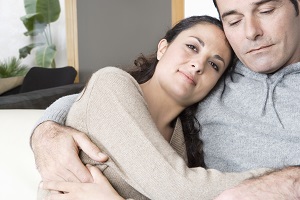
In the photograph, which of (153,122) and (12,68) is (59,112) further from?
(12,68)

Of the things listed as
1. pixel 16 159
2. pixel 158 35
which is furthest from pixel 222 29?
pixel 158 35

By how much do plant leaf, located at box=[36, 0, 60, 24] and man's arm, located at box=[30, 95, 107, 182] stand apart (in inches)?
149

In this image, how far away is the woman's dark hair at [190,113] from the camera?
65.0 inches

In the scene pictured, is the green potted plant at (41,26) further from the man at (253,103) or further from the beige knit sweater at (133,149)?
the beige knit sweater at (133,149)

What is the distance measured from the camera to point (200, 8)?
4395mm

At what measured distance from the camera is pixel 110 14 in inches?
199

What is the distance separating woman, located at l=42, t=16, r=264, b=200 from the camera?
128 centimetres

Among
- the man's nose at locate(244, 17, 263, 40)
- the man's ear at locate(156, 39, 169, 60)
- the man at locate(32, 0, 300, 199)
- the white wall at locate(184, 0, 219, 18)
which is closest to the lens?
the man at locate(32, 0, 300, 199)

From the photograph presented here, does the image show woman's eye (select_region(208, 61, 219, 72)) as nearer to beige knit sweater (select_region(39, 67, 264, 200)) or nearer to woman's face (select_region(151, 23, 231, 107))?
woman's face (select_region(151, 23, 231, 107))

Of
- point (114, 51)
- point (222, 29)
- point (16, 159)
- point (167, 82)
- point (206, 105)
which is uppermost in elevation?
point (222, 29)

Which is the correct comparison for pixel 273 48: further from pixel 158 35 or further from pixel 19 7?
pixel 19 7

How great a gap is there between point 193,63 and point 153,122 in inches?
11.3

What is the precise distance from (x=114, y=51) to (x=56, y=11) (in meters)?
0.70

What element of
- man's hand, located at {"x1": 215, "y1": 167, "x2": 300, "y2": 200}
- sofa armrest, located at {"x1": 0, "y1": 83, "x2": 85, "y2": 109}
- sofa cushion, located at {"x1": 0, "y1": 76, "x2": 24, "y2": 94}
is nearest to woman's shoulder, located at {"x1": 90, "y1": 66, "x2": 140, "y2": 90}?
man's hand, located at {"x1": 215, "y1": 167, "x2": 300, "y2": 200}
